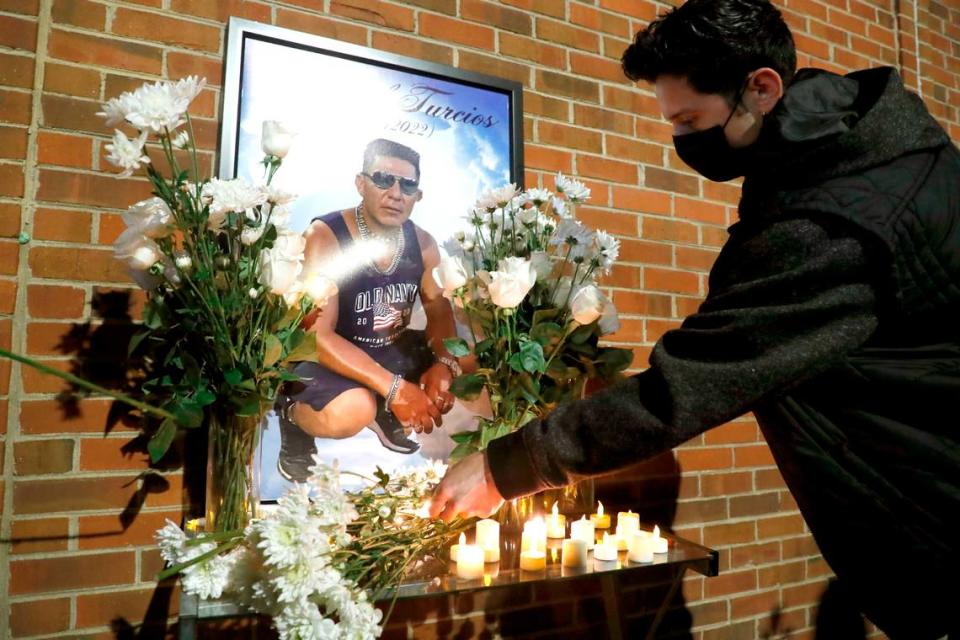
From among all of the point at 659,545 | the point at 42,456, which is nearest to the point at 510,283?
the point at 659,545

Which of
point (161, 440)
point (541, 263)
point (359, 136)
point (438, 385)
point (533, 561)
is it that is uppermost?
point (359, 136)

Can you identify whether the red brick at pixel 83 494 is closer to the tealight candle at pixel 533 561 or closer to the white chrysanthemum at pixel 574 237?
the tealight candle at pixel 533 561

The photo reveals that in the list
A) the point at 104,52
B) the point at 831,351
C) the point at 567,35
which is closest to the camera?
the point at 831,351

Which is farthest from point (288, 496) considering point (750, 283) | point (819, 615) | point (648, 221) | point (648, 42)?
point (819, 615)

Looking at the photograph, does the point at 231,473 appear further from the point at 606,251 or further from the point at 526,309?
the point at 606,251

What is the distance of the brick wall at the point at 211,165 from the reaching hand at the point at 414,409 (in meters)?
0.44

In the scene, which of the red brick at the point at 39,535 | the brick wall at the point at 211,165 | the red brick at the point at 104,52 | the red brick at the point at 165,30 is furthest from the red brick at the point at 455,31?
the red brick at the point at 39,535

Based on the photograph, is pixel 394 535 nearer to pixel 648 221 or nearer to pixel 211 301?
pixel 211 301

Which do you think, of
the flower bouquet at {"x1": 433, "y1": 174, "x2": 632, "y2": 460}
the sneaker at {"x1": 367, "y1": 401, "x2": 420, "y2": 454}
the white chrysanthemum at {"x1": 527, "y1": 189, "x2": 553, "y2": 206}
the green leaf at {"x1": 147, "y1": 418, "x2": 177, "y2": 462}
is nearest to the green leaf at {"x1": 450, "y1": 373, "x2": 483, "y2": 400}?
the flower bouquet at {"x1": 433, "y1": 174, "x2": 632, "y2": 460}

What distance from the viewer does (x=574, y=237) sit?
1.26 metres

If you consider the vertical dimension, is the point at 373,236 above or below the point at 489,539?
above

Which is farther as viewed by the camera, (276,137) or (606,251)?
(606,251)

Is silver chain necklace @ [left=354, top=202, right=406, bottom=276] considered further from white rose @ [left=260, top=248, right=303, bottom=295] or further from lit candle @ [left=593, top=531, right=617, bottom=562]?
lit candle @ [left=593, top=531, right=617, bottom=562]

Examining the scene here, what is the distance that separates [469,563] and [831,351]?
25.6 inches
